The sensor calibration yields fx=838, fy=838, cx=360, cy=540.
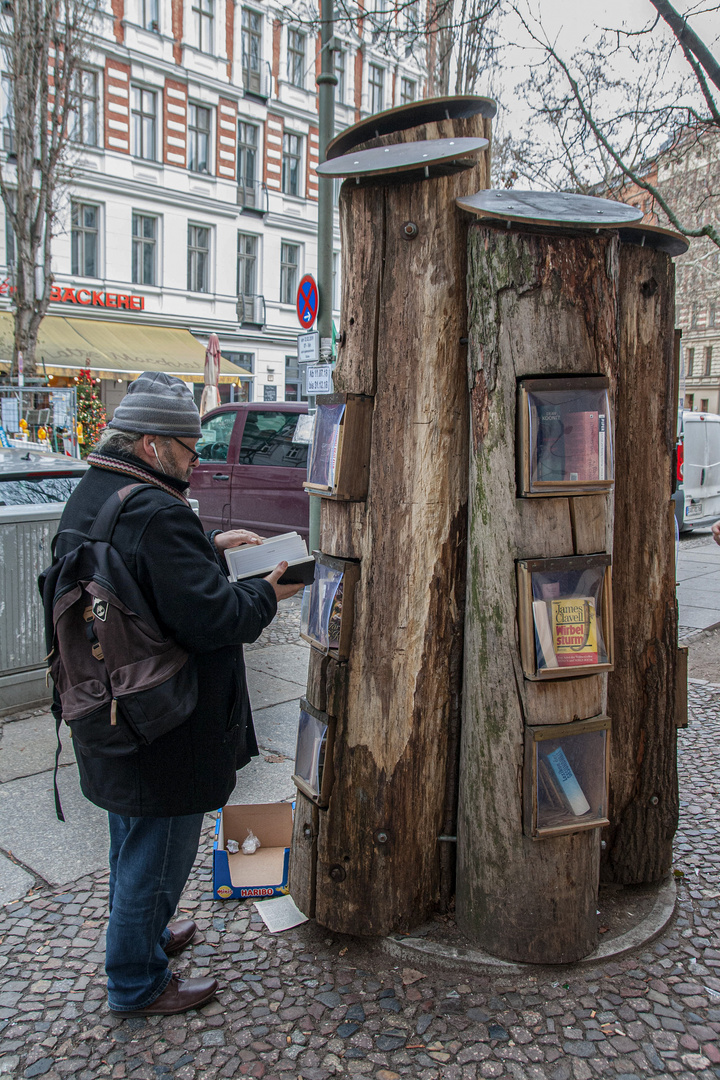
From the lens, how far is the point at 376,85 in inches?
1241

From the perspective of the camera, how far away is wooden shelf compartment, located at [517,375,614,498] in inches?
95.2

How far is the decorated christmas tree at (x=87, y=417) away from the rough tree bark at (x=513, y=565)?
37.5 ft

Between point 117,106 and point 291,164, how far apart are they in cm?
704

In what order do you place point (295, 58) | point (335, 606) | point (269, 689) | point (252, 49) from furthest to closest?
1. point (295, 58)
2. point (252, 49)
3. point (269, 689)
4. point (335, 606)

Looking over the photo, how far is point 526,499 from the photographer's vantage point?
2471 mm

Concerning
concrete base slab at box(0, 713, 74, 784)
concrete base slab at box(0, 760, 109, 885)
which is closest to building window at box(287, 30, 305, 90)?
concrete base slab at box(0, 713, 74, 784)

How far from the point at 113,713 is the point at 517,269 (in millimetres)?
1665

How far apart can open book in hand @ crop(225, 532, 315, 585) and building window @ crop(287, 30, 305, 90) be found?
30688mm

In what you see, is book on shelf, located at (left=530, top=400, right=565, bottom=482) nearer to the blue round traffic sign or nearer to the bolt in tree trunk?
the blue round traffic sign

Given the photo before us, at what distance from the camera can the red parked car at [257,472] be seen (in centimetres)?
920

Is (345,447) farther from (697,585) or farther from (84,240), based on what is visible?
(84,240)

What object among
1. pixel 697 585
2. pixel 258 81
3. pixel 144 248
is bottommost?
pixel 697 585

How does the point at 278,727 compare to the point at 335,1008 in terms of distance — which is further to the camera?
the point at 278,727

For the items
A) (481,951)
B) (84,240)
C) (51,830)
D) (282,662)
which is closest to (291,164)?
(84,240)
